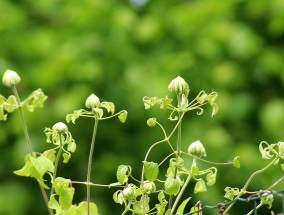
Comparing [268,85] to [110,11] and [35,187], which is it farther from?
[35,187]

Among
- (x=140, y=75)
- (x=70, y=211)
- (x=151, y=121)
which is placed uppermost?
(x=151, y=121)

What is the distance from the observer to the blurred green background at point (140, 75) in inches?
106

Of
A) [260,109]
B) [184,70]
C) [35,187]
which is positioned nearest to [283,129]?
[260,109]

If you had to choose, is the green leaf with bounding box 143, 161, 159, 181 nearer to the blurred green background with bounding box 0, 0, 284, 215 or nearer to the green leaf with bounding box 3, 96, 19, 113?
the green leaf with bounding box 3, 96, 19, 113

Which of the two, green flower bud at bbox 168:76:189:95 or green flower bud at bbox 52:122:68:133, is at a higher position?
green flower bud at bbox 168:76:189:95

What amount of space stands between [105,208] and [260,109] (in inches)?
24.4

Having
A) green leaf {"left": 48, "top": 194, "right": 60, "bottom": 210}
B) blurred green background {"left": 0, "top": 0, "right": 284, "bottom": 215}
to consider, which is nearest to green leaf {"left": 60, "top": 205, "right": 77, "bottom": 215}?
green leaf {"left": 48, "top": 194, "right": 60, "bottom": 210}

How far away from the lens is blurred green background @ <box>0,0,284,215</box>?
270cm

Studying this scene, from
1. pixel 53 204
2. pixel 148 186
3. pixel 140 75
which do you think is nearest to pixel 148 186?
pixel 148 186

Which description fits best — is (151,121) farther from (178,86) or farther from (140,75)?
(140,75)

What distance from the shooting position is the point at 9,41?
2.95 m

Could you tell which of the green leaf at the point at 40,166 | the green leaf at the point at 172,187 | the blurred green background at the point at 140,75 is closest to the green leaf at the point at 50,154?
the green leaf at the point at 40,166

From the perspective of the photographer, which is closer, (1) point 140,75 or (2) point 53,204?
(2) point 53,204

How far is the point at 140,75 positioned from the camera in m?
2.75
